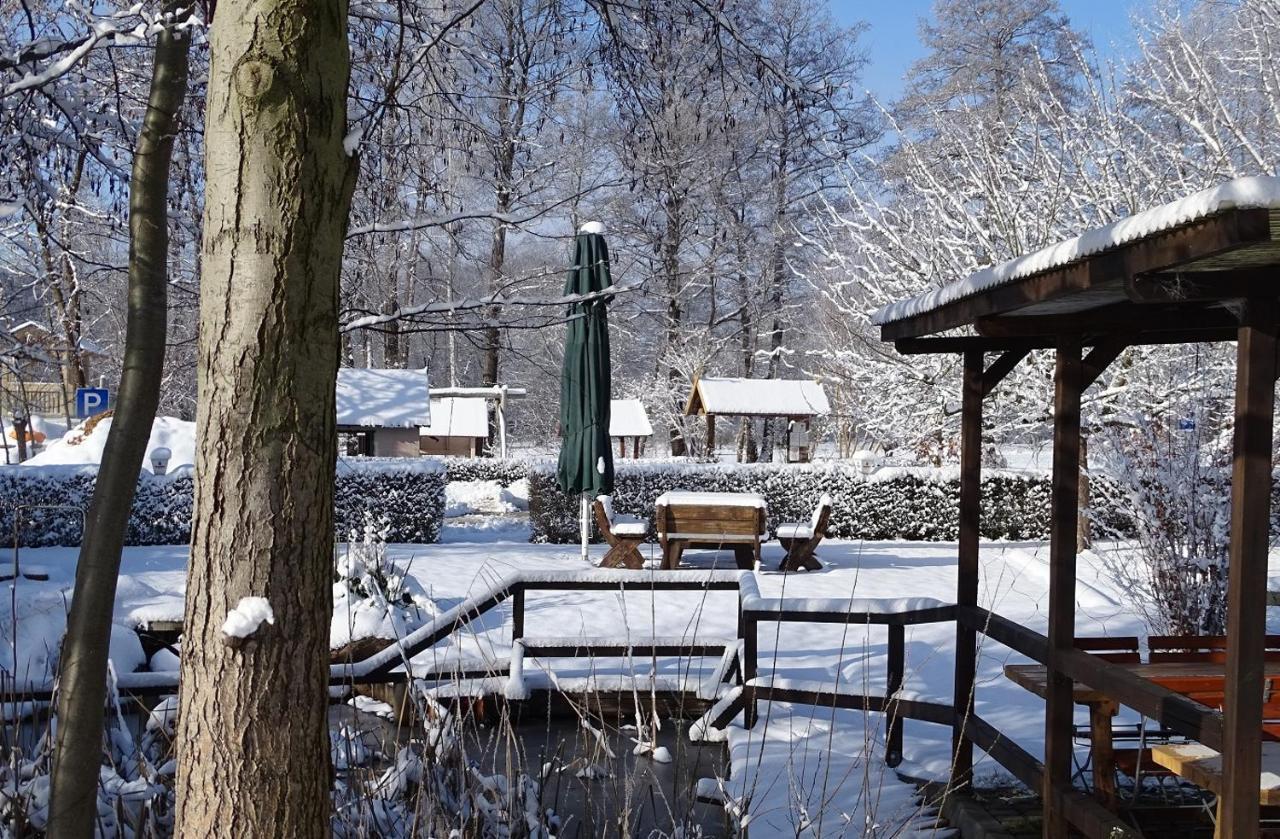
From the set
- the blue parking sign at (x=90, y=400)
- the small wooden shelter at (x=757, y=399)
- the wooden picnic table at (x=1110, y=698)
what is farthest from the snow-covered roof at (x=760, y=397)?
the wooden picnic table at (x=1110, y=698)

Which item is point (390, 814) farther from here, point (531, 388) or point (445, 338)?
point (445, 338)

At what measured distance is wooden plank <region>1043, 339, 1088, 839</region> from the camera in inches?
145

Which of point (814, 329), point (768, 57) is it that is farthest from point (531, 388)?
point (768, 57)

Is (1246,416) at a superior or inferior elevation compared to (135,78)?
inferior

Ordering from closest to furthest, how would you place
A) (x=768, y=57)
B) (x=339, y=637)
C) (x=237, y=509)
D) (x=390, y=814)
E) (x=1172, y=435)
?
(x=237, y=509) < (x=390, y=814) < (x=768, y=57) < (x=339, y=637) < (x=1172, y=435)

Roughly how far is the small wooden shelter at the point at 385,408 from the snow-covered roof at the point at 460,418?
10.4 metres

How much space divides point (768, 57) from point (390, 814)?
3.17 meters

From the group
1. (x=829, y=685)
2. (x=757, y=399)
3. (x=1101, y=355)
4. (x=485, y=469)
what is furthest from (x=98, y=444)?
(x=1101, y=355)

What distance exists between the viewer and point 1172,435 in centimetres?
738

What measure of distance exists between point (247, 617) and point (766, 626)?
6541 mm

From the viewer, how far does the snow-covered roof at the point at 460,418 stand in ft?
97.4

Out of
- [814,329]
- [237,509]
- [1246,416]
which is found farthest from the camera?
[814,329]

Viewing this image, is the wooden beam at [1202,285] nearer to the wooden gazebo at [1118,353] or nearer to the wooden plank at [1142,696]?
the wooden gazebo at [1118,353]

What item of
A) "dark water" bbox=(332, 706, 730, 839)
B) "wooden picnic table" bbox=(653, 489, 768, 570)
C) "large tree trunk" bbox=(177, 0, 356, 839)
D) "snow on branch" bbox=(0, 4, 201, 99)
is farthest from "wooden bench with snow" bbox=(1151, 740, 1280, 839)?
"wooden picnic table" bbox=(653, 489, 768, 570)
